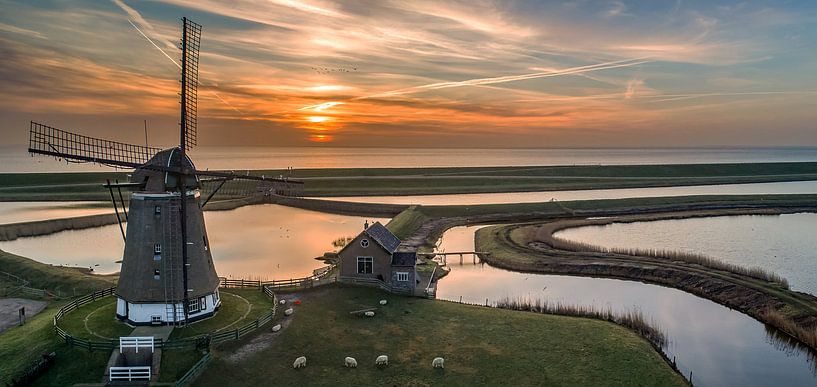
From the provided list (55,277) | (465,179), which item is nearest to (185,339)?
(55,277)

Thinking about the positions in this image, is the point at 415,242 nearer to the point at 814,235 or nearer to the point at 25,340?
the point at 25,340

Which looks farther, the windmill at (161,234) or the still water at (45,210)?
the still water at (45,210)

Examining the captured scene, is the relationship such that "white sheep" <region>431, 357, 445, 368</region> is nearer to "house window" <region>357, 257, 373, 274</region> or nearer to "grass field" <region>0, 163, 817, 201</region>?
"house window" <region>357, 257, 373, 274</region>

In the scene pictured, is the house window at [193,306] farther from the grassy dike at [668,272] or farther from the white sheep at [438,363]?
the grassy dike at [668,272]

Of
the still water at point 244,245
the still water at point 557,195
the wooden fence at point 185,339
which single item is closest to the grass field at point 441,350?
the wooden fence at point 185,339

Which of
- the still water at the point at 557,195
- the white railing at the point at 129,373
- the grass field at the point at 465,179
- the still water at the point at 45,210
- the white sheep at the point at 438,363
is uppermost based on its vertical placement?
the grass field at the point at 465,179
